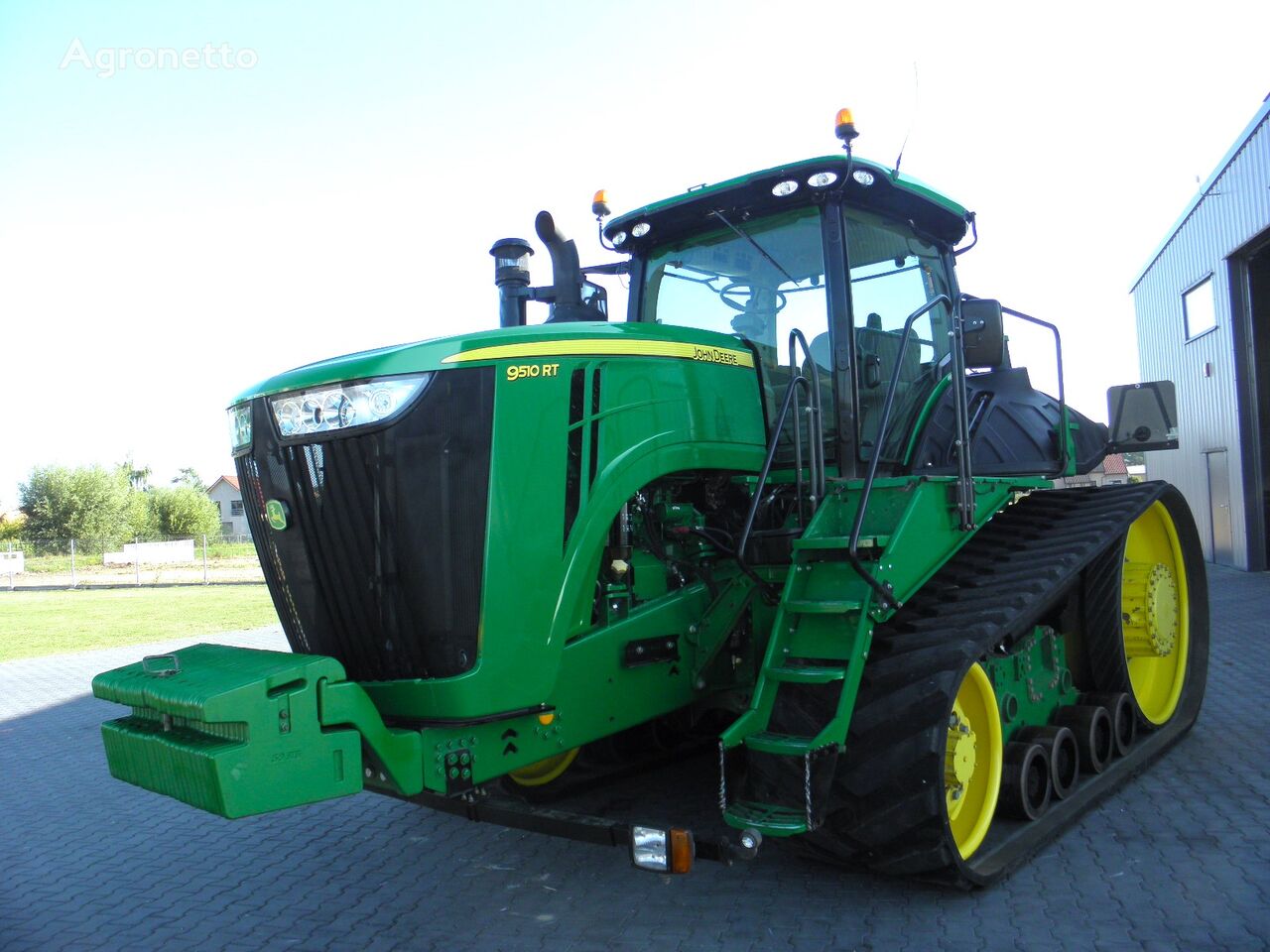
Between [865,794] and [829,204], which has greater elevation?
[829,204]

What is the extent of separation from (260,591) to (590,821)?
22073 mm

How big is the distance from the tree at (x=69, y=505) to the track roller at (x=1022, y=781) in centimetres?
5064

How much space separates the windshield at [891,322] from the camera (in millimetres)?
4496

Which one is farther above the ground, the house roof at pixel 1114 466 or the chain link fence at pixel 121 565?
the house roof at pixel 1114 466

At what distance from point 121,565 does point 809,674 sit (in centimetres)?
3650

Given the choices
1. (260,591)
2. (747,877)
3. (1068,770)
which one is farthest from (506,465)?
(260,591)

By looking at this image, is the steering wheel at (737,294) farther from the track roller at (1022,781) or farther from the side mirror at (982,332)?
the track roller at (1022,781)

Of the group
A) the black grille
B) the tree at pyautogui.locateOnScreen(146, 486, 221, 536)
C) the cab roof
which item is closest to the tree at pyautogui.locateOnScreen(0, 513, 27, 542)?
the tree at pyautogui.locateOnScreen(146, 486, 221, 536)

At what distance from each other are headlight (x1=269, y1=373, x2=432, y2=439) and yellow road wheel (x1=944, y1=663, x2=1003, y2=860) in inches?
92.2

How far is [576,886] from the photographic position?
4004mm

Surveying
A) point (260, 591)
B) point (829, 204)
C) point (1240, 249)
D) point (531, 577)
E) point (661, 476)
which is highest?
point (1240, 249)

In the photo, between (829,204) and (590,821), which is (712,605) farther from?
(829,204)

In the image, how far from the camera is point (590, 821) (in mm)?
3348

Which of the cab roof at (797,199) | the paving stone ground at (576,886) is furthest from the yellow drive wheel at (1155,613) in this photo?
the cab roof at (797,199)
